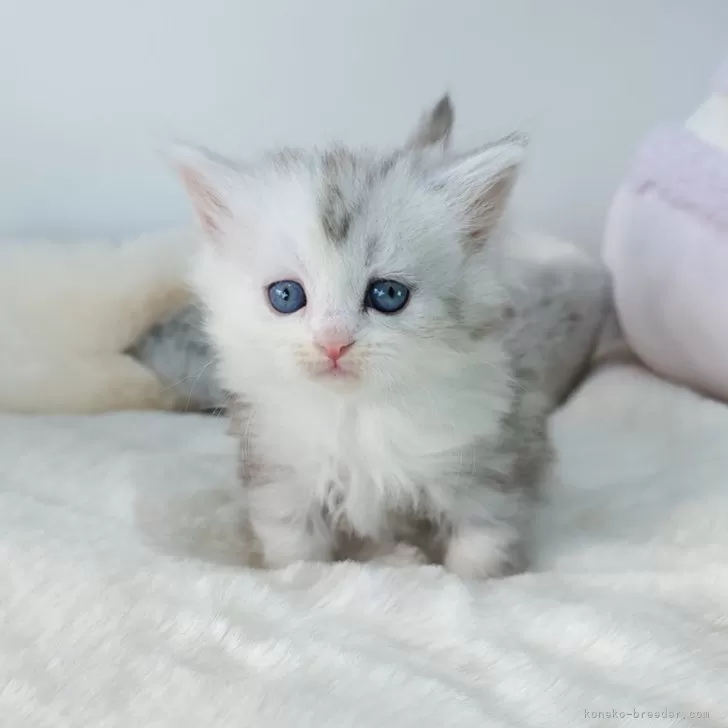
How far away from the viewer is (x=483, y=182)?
0.78 metres

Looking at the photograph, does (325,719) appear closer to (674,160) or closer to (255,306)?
(255,306)

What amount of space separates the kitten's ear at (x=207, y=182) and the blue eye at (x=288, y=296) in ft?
0.34

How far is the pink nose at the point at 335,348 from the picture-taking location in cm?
72

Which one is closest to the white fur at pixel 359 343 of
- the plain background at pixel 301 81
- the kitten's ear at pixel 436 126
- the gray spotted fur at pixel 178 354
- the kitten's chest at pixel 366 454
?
the kitten's chest at pixel 366 454

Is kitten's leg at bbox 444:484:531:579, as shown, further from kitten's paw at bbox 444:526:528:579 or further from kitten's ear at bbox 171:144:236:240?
kitten's ear at bbox 171:144:236:240

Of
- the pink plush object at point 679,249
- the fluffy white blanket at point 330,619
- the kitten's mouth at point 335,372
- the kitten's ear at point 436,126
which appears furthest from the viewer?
the pink plush object at point 679,249

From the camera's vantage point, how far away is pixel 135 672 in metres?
0.66

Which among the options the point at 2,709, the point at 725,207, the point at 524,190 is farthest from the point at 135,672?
the point at 524,190

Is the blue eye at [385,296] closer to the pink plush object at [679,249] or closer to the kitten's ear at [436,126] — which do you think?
the kitten's ear at [436,126]

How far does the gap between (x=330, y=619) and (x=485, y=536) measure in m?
0.19

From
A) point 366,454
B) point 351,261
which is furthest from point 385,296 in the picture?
point 366,454

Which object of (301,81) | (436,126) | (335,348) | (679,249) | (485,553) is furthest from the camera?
(301,81)

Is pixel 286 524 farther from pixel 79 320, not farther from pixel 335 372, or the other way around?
pixel 79 320

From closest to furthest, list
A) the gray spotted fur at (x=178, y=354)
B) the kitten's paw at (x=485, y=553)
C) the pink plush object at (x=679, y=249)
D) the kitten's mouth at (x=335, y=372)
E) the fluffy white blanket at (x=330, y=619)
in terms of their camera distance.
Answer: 1. the fluffy white blanket at (x=330, y=619)
2. the kitten's mouth at (x=335, y=372)
3. the kitten's paw at (x=485, y=553)
4. the pink plush object at (x=679, y=249)
5. the gray spotted fur at (x=178, y=354)
